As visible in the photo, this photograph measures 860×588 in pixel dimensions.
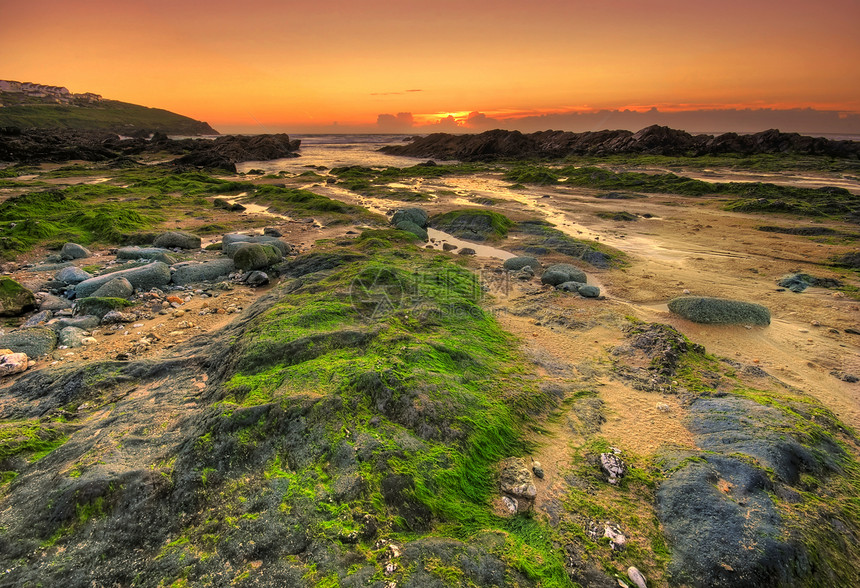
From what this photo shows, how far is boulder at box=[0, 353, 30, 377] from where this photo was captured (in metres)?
5.12

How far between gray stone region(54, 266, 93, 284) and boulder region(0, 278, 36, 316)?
1.22 meters

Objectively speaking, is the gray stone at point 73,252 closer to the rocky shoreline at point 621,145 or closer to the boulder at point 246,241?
the boulder at point 246,241

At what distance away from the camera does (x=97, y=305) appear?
709cm

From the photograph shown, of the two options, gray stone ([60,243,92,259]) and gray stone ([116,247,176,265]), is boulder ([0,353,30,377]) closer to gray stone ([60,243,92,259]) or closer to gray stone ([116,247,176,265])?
gray stone ([116,247,176,265])

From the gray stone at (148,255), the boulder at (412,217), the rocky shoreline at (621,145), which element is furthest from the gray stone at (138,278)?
the rocky shoreline at (621,145)

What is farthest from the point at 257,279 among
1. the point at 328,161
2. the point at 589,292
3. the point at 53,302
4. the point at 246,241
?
the point at 328,161

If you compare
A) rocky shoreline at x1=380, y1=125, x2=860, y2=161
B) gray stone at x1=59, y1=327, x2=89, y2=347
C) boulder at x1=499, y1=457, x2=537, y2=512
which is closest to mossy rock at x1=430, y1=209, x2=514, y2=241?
boulder at x1=499, y1=457, x2=537, y2=512

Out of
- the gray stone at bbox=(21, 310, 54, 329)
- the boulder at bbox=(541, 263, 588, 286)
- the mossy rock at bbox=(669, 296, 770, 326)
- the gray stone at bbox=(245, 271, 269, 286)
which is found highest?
the gray stone at bbox=(21, 310, 54, 329)

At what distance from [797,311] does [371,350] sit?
9195mm

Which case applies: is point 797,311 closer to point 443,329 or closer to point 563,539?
point 443,329

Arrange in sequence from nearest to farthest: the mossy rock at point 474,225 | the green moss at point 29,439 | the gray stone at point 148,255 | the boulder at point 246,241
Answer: the green moss at point 29,439, the gray stone at point 148,255, the boulder at point 246,241, the mossy rock at point 474,225

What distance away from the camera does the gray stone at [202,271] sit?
888cm

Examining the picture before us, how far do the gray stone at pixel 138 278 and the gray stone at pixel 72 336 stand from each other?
1.82 metres

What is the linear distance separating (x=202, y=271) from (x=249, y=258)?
1121 mm
